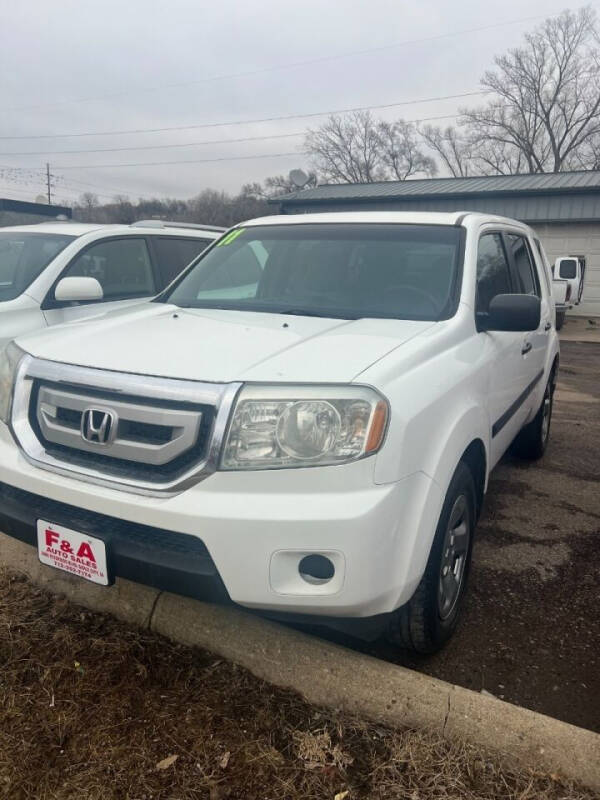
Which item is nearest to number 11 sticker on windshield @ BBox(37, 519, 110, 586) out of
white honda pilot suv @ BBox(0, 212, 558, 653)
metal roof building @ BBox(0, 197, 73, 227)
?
white honda pilot suv @ BBox(0, 212, 558, 653)

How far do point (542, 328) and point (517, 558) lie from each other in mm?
1791

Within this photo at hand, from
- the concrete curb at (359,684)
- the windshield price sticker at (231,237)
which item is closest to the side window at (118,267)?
the windshield price sticker at (231,237)

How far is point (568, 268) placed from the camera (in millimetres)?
16891

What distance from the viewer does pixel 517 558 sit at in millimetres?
3516

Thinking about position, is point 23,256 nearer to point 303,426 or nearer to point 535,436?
point 303,426

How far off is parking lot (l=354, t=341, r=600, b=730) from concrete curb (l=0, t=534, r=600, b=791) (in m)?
0.27

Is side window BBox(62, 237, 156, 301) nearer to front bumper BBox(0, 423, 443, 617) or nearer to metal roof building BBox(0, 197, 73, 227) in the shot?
front bumper BBox(0, 423, 443, 617)

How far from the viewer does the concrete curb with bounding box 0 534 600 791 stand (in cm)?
204

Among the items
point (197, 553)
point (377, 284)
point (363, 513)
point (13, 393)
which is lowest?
point (197, 553)

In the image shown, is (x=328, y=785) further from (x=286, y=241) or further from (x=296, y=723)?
(x=286, y=241)

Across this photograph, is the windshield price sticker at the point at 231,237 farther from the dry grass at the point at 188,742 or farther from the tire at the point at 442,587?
the dry grass at the point at 188,742

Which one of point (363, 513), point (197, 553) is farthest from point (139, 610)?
point (363, 513)

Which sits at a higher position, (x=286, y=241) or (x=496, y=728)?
(x=286, y=241)

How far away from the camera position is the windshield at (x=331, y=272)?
3.11 metres
